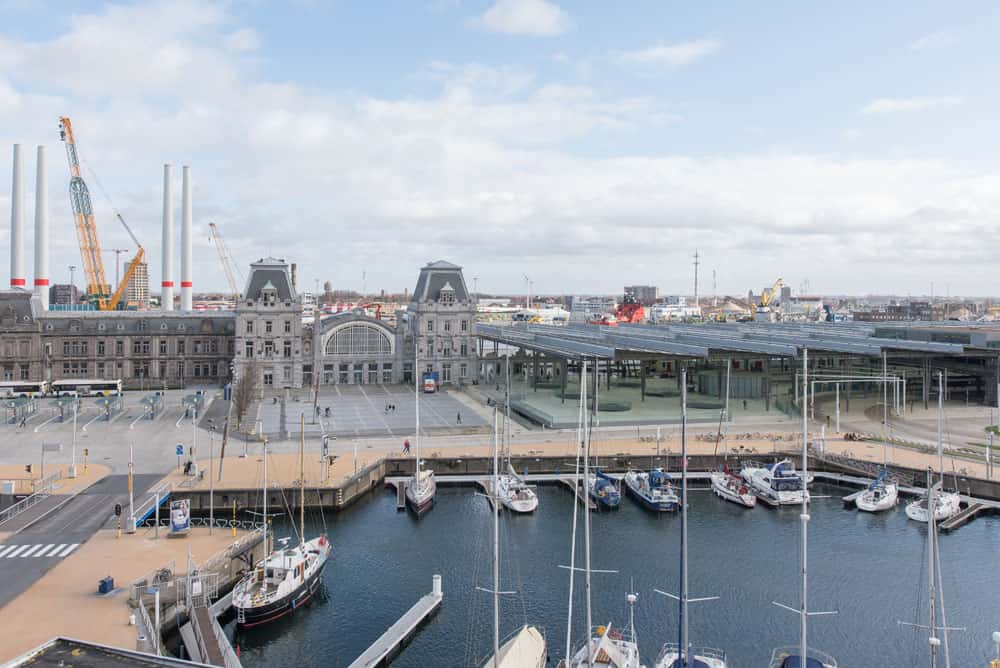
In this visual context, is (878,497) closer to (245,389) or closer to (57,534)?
(57,534)

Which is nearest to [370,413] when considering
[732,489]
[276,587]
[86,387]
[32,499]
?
[86,387]

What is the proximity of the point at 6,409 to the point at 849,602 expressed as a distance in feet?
266

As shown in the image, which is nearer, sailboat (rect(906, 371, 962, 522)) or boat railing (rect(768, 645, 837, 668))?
boat railing (rect(768, 645, 837, 668))

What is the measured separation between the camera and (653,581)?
1660 inches

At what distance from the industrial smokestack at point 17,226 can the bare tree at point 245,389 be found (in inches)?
1795

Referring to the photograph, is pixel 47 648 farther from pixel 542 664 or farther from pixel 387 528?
pixel 387 528

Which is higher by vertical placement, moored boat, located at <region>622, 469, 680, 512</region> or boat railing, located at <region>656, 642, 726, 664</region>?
moored boat, located at <region>622, 469, 680, 512</region>

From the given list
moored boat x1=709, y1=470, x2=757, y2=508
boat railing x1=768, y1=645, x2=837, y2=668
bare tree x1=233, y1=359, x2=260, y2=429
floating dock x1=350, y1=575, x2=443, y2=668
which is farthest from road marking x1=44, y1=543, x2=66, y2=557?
moored boat x1=709, y1=470, x2=757, y2=508

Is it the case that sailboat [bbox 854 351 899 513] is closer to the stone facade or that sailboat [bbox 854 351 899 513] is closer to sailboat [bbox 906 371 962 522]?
sailboat [bbox 906 371 962 522]

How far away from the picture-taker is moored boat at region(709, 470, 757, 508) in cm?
5581

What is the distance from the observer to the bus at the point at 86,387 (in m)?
96.2

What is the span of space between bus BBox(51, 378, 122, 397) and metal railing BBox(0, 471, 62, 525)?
1726 inches

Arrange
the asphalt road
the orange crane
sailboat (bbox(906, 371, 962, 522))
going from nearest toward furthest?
the asphalt road → sailboat (bbox(906, 371, 962, 522)) → the orange crane

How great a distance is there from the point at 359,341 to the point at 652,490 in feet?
203
